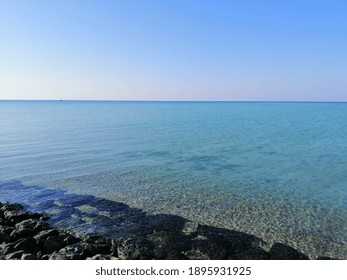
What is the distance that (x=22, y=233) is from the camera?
1058cm

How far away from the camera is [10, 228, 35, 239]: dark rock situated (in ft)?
34.3

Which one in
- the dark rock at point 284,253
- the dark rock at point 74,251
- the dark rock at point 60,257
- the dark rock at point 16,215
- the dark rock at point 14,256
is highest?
the dark rock at point 14,256

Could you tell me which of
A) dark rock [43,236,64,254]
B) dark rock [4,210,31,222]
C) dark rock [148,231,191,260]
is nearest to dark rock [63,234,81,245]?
dark rock [43,236,64,254]

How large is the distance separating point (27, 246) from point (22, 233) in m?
1.59

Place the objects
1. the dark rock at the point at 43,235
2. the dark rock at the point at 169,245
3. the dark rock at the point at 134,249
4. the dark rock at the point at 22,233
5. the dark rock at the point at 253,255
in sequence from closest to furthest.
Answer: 1. the dark rock at the point at 134,249
2. the dark rock at the point at 253,255
3. the dark rock at the point at 169,245
4. the dark rock at the point at 43,235
5. the dark rock at the point at 22,233

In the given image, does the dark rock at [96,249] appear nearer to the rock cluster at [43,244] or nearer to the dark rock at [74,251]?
the rock cluster at [43,244]

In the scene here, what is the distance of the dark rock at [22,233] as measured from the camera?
10.5 m

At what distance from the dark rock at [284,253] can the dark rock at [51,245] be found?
295 inches

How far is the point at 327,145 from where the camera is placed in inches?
1272

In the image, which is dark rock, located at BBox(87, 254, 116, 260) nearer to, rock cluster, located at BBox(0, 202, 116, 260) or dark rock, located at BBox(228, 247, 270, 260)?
rock cluster, located at BBox(0, 202, 116, 260)

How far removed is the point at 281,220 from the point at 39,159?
69.3 feet

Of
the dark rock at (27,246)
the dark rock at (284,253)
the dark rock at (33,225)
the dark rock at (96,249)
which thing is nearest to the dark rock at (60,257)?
the dark rock at (96,249)
